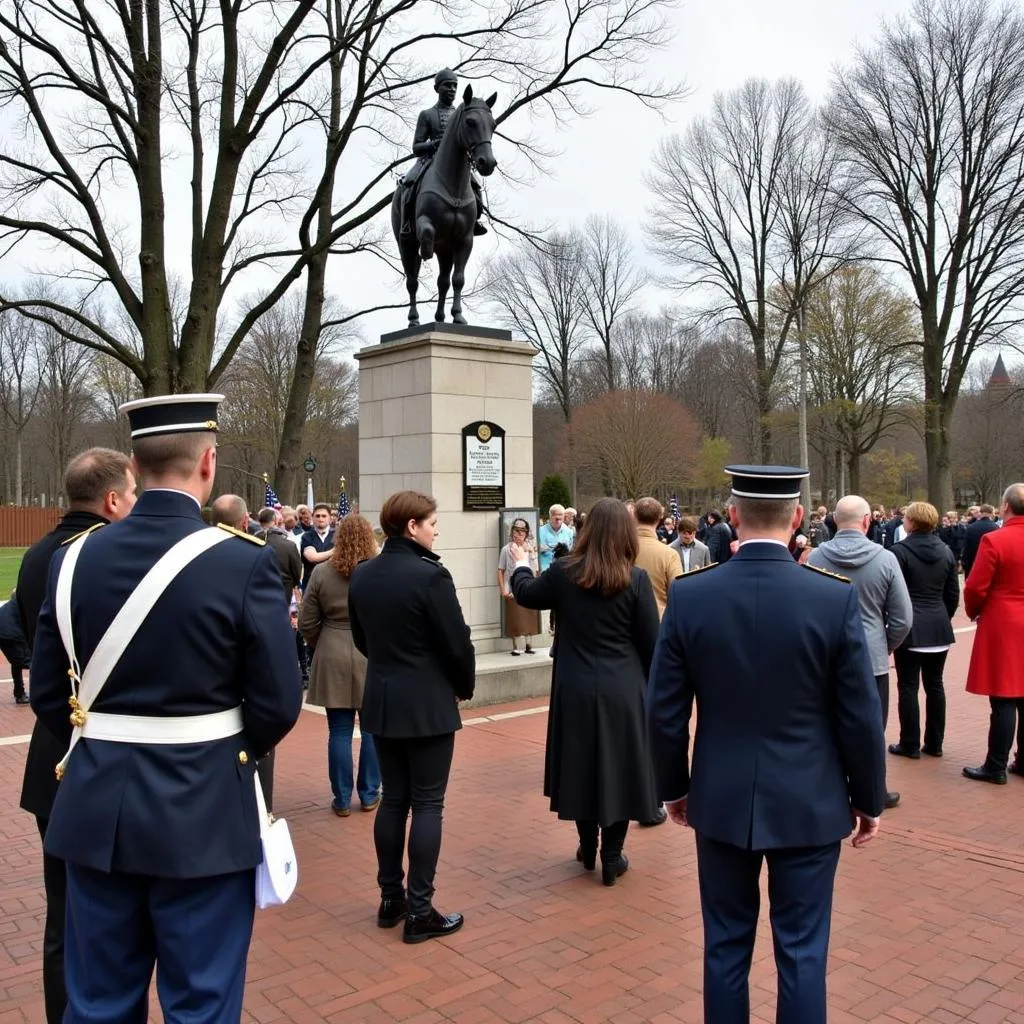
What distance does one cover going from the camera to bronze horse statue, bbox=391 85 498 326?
9031 millimetres

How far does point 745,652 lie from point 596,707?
210 centimetres

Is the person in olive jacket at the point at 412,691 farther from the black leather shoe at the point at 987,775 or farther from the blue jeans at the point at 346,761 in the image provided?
the black leather shoe at the point at 987,775

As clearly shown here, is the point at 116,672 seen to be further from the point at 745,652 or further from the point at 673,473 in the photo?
the point at 673,473

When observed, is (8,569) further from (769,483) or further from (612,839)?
(769,483)

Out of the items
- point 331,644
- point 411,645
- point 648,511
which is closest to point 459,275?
point 648,511

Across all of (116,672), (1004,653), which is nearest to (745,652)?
(116,672)

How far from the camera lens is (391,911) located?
4531 mm

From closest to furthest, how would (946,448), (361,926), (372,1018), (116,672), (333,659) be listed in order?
(116,672) < (372,1018) < (361,926) < (333,659) < (946,448)

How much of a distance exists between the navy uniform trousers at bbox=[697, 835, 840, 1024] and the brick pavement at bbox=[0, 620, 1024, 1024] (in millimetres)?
896

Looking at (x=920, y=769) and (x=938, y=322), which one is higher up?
(x=938, y=322)

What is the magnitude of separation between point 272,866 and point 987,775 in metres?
6.11

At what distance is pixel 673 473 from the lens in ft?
166

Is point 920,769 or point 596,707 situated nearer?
point 596,707

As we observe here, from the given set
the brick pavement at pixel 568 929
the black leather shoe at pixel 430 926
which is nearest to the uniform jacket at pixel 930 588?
the brick pavement at pixel 568 929
